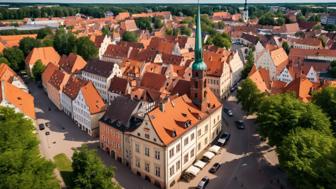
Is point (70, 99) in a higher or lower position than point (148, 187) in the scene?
higher

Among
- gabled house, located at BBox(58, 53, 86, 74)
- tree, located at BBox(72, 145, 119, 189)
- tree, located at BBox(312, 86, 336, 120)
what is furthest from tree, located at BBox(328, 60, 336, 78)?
tree, located at BBox(72, 145, 119, 189)

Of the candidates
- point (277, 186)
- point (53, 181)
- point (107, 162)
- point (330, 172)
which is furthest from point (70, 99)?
point (330, 172)

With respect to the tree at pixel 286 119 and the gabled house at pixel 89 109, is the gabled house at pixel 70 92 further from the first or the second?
the tree at pixel 286 119

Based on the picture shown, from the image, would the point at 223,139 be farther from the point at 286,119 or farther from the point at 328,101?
the point at 328,101

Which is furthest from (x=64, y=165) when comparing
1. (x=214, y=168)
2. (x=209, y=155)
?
(x=214, y=168)

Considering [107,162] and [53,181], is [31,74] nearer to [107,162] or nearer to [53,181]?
[107,162]

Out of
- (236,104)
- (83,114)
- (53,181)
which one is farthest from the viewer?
(236,104)
